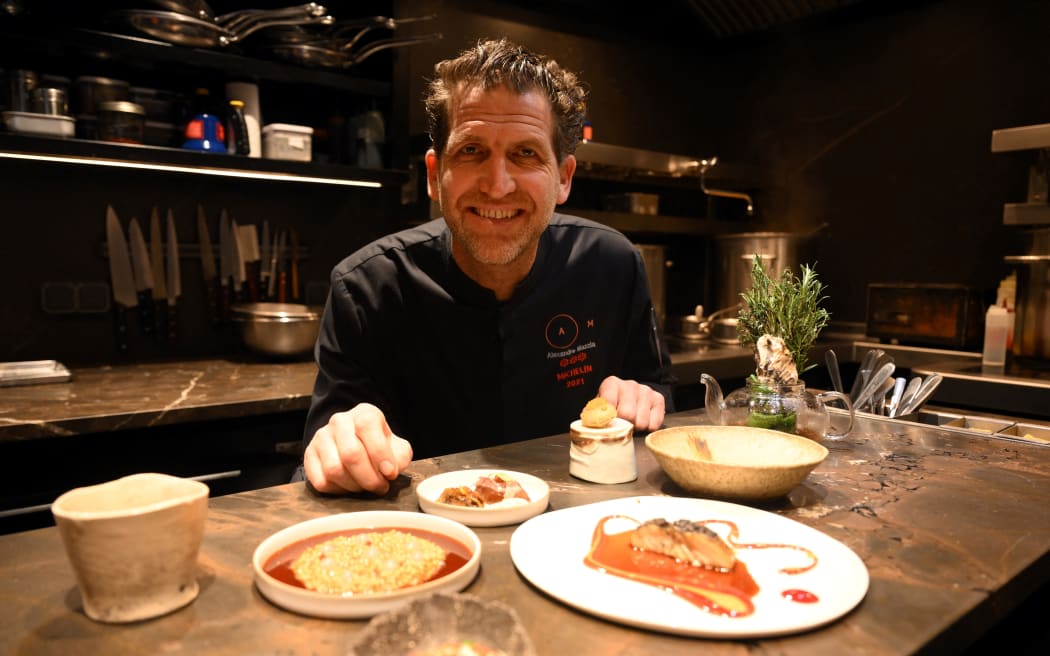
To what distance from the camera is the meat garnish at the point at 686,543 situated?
80cm

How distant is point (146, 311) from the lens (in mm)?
2791

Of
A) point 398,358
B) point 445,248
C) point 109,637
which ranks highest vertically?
point 445,248

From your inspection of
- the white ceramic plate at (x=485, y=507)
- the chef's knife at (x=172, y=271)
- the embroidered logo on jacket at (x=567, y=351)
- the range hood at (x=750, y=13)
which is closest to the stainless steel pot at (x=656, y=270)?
the range hood at (x=750, y=13)

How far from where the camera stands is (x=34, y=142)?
222 cm

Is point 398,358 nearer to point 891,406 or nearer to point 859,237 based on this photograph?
point 891,406

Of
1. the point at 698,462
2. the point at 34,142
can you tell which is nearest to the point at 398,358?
the point at 698,462

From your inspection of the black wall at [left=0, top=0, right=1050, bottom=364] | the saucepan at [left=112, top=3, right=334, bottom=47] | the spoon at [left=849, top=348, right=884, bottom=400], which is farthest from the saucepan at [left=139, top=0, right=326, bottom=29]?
the spoon at [left=849, top=348, right=884, bottom=400]

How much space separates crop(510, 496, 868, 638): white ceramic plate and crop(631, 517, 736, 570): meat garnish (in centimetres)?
4

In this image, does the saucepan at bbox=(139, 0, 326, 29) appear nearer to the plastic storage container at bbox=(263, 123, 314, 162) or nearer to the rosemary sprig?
the plastic storage container at bbox=(263, 123, 314, 162)

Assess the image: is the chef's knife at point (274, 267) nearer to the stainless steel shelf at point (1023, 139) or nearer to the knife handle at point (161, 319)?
the knife handle at point (161, 319)

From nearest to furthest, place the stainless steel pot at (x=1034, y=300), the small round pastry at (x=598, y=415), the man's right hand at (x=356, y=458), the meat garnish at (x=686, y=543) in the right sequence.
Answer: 1. the meat garnish at (x=686, y=543)
2. the man's right hand at (x=356, y=458)
3. the small round pastry at (x=598, y=415)
4. the stainless steel pot at (x=1034, y=300)

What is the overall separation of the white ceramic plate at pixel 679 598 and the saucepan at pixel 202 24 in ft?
7.39

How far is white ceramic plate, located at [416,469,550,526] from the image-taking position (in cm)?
94

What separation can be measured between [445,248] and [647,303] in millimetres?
673
